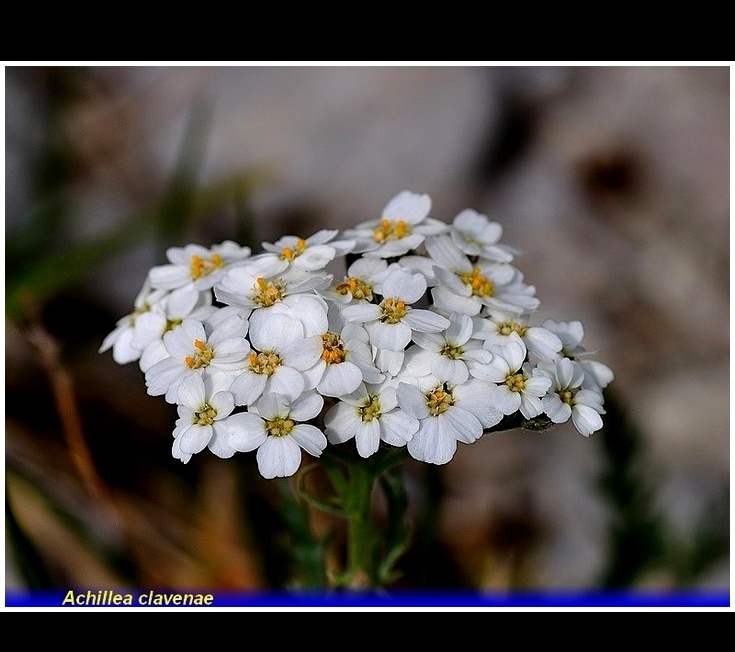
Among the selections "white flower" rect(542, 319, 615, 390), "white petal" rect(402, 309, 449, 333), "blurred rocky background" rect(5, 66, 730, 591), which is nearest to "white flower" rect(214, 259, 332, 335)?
"white petal" rect(402, 309, 449, 333)

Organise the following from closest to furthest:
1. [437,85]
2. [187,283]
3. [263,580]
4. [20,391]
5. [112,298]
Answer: [187,283] → [263,580] → [20,391] → [112,298] → [437,85]

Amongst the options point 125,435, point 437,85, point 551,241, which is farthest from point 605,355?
point 125,435

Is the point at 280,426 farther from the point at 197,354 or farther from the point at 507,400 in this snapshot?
the point at 507,400

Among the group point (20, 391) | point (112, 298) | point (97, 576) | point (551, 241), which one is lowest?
point (97, 576)

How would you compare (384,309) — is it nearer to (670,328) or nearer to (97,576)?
(97,576)

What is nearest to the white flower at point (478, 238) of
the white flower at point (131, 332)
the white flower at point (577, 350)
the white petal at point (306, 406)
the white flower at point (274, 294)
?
the white flower at point (577, 350)

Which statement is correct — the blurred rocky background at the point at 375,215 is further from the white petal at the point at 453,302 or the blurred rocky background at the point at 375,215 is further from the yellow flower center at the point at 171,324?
the white petal at the point at 453,302

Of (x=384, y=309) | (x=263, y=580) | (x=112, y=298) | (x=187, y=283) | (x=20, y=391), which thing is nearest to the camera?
(x=384, y=309)
